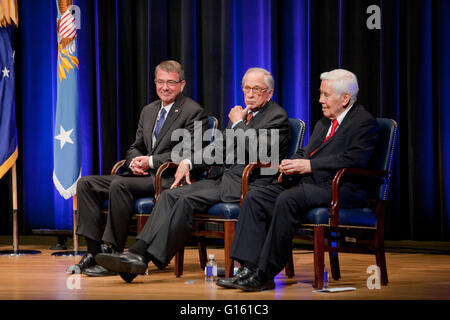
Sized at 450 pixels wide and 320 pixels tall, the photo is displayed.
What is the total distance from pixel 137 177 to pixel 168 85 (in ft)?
2.04

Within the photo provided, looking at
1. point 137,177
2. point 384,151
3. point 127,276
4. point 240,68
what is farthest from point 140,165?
point 240,68

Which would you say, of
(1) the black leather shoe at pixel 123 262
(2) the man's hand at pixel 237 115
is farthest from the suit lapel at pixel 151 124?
(1) the black leather shoe at pixel 123 262

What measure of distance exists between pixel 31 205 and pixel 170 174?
112 inches

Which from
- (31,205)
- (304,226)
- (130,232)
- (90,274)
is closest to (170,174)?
(130,232)

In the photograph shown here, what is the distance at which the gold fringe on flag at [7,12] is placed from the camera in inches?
208

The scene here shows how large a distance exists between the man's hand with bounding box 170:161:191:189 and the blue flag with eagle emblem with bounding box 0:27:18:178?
1.91 meters

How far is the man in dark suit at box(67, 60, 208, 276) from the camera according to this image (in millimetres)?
4008

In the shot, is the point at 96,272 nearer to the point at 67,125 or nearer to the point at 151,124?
the point at 151,124

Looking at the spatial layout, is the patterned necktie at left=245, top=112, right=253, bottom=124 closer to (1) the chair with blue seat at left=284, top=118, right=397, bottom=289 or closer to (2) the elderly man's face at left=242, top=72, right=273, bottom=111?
(2) the elderly man's face at left=242, top=72, right=273, bottom=111

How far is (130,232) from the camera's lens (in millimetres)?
4223

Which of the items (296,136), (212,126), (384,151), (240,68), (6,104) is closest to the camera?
(384,151)

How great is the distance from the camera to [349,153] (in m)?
3.46

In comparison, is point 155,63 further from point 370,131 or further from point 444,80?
point 370,131

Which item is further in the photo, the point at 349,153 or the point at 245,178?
the point at 245,178
